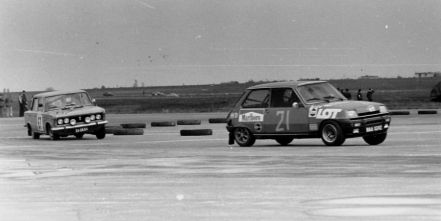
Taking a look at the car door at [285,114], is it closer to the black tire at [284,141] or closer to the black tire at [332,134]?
the black tire at [332,134]

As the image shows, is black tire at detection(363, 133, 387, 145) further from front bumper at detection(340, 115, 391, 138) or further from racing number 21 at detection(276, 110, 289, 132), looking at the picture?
racing number 21 at detection(276, 110, 289, 132)

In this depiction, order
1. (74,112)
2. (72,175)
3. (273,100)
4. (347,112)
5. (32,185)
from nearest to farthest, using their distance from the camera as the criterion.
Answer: (32,185) < (72,175) < (347,112) < (273,100) < (74,112)

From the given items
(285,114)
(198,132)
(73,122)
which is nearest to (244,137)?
(285,114)

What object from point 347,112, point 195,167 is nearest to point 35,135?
point 347,112

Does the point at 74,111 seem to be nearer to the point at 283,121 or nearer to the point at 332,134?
the point at 283,121

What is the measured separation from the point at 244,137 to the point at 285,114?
1401 millimetres

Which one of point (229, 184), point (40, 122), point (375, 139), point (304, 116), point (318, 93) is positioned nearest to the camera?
point (229, 184)

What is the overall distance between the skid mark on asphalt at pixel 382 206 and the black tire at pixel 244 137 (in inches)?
484

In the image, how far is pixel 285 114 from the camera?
21797mm

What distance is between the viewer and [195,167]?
1565 centimetres

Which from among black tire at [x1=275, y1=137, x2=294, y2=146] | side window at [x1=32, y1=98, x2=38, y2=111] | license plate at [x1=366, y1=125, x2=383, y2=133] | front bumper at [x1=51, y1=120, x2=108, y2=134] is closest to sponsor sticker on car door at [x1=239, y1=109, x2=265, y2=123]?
black tire at [x1=275, y1=137, x2=294, y2=146]

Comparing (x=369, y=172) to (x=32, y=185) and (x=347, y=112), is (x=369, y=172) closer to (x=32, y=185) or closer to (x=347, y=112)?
(x=32, y=185)

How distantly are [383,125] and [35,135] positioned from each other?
45.4 feet

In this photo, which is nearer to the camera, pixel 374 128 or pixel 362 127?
pixel 362 127
